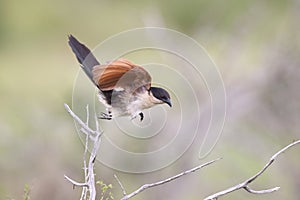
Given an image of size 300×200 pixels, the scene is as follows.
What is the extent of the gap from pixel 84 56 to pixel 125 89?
220 millimetres

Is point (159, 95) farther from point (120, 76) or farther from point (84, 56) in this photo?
point (84, 56)

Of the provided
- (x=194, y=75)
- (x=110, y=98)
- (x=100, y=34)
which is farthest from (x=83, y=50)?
(x=100, y=34)

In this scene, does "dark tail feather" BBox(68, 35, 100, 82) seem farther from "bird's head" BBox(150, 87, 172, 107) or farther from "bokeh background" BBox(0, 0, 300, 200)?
"bokeh background" BBox(0, 0, 300, 200)

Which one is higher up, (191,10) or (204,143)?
(191,10)

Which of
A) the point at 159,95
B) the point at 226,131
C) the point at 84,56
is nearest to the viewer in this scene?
the point at 159,95

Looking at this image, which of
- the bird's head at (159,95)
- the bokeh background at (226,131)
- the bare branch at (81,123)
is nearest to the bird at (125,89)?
the bird's head at (159,95)

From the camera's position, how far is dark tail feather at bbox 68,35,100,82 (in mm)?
2629

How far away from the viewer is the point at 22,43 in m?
11.5

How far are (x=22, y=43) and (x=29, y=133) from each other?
552cm

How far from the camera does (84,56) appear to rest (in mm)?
2668

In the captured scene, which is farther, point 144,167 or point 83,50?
point 144,167

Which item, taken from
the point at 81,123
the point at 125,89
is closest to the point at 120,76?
the point at 125,89

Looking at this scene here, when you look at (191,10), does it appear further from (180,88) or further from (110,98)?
(110,98)

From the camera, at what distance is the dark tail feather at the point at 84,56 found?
2.63 metres
